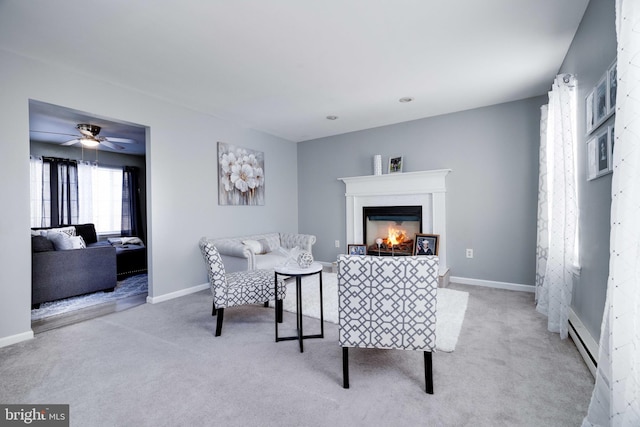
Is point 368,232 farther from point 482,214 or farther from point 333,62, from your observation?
point 333,62

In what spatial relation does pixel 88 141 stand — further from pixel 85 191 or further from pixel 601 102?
pixel 601 102

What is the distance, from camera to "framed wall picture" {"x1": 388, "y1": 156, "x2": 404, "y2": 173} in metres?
4.80

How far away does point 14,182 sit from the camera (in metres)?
2.63

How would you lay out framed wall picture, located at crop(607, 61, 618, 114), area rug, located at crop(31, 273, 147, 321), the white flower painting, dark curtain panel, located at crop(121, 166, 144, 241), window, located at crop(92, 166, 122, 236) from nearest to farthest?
framed wall picture, located at crop(607, 61, 618, 114) < area rug, located at crop(31, 273, 147, 321) < the white flower painting < window, located at crop(92, 166, 122, 236) < dark curtain panel, located at crop(121, 166, 144, 241)

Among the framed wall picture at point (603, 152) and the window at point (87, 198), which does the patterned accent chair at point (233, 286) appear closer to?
the framed wall picture at point (603, 152)

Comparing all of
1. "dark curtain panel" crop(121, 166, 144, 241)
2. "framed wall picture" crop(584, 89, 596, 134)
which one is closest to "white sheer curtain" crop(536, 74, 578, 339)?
"framed wall picture" crop(584, 89, 596, 134)

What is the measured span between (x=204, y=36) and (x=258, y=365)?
2.55 m

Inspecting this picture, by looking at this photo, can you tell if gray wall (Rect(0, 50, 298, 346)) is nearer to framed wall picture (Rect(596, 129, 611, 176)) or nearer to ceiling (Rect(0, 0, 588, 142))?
ceiling (Rect(0, 0, 588, 142))

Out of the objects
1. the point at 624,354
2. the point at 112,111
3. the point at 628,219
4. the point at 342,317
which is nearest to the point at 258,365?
the point at 342,317

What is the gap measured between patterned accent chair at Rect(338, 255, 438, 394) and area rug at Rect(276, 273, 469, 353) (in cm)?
74

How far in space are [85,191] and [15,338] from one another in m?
4.48

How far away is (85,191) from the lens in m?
6.17

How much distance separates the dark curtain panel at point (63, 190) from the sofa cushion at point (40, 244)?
8.85 ft

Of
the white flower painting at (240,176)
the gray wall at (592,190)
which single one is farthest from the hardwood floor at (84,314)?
the gray wall at (592,190)
